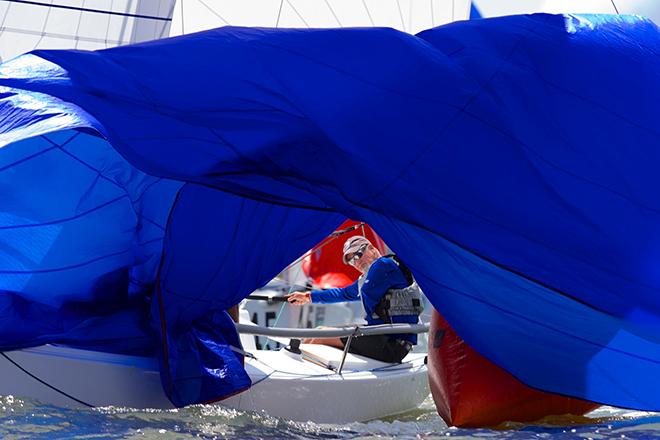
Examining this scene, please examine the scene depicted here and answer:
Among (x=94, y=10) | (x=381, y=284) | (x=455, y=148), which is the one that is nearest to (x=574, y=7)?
(x=381, y=284)

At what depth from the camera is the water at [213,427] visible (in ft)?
13.1

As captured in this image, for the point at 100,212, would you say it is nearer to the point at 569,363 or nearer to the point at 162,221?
the point at 162,221

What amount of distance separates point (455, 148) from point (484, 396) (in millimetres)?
1206

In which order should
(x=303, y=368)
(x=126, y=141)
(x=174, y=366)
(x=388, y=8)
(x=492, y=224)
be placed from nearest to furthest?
(x=126, y=141)
(x=492, y=224)
(x=174, y=366)
(x=303, y=368)
(x=388, y=8)

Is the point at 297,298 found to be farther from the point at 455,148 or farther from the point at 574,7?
the point at 574,7

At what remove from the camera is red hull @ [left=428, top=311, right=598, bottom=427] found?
467cm

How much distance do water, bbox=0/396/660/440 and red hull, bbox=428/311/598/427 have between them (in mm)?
82

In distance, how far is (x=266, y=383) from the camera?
505cm

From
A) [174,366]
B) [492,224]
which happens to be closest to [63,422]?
[174,366]

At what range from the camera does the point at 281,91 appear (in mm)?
4078

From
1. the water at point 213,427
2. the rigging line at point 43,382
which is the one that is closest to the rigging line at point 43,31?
the rigging line at point 43,382

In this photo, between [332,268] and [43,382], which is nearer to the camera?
[43,382]

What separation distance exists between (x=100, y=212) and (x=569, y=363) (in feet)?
7.48

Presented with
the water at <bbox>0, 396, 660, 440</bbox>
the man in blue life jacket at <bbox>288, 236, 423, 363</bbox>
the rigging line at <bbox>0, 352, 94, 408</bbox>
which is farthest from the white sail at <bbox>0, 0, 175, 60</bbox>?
the water at <bbox>0, 396, 660, 440</bbox>
